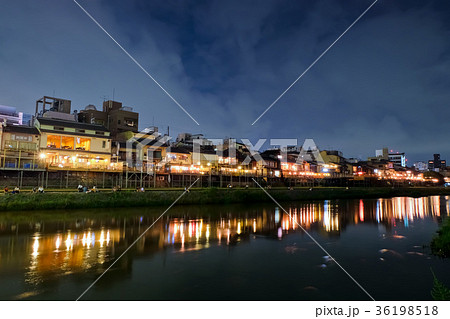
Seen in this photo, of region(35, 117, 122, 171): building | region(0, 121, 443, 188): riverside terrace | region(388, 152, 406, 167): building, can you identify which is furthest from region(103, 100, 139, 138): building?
region(388, 152, 406, 167): building

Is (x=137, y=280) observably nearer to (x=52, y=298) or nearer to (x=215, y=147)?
(x=52, y=298)

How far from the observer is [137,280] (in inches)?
438

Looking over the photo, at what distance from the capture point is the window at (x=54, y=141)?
40406mm

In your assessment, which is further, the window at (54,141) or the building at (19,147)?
the window at (54,141)

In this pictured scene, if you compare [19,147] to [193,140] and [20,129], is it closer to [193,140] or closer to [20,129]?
[20,129]

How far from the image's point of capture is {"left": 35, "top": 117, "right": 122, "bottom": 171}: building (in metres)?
38.8

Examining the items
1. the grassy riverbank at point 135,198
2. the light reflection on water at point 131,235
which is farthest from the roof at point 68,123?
the light reflection on water at point 131,235

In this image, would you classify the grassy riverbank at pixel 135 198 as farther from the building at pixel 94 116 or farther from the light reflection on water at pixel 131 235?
the building at pixel 94 116

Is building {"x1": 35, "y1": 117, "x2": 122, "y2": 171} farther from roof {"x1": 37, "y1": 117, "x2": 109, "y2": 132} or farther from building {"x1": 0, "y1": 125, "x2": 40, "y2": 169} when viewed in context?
building {"x1": 0, "y1": 125, "x2": 40, "y2": 169}

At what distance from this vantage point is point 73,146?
139ft

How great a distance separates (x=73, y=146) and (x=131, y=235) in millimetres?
29108

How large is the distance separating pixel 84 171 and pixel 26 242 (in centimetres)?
2406

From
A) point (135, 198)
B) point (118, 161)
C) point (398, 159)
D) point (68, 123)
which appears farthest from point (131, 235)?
point (398, 159)

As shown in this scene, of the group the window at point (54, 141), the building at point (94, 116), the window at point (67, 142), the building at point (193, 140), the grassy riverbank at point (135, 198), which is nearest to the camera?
the grassy riverbank at point (135, 198)
